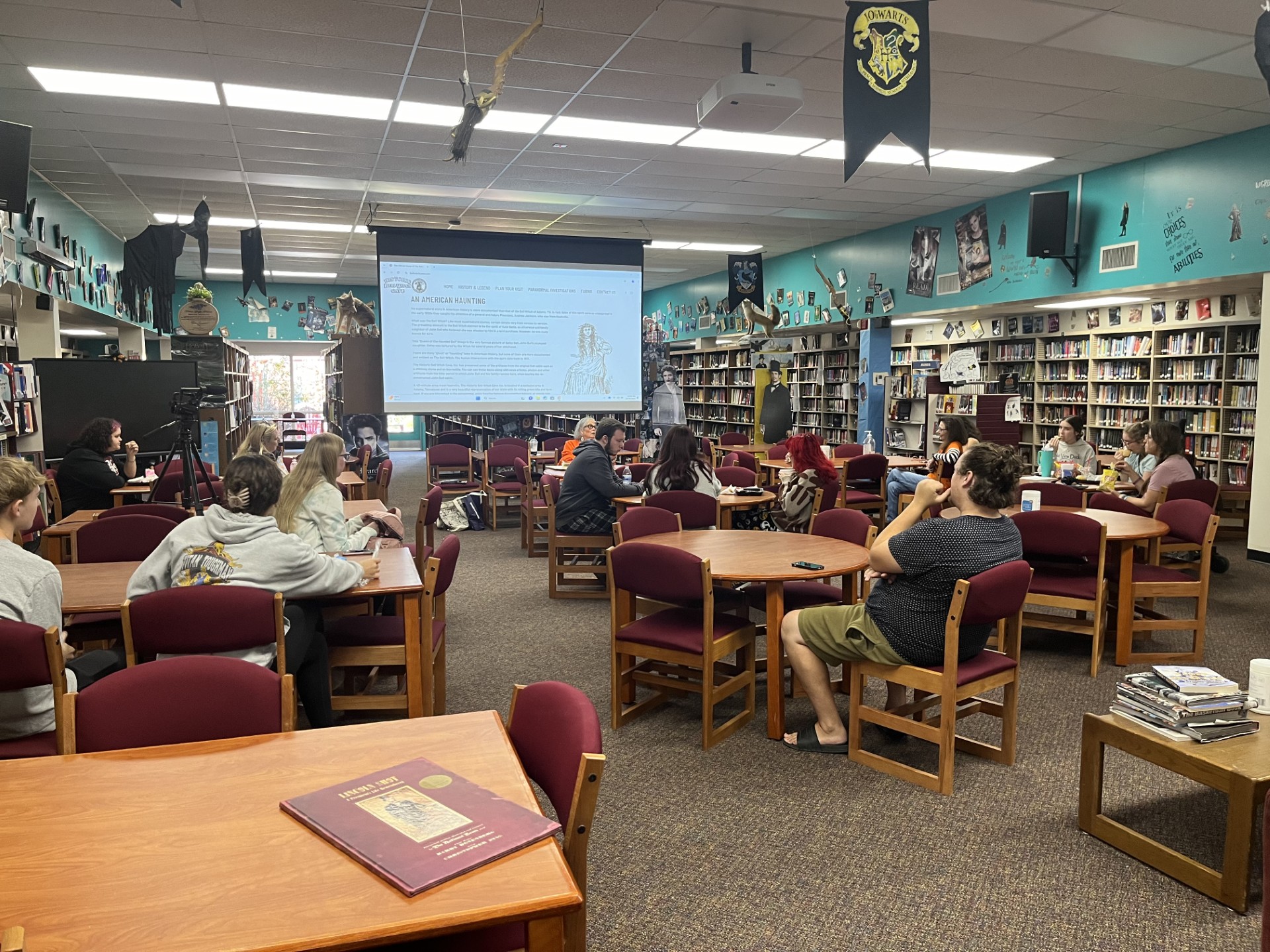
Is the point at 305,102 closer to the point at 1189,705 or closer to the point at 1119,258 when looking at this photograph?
the point at 1189,705

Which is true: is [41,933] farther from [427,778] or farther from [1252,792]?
[1252,792]

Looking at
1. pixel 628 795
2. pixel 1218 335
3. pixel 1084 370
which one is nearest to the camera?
pixel 628 795

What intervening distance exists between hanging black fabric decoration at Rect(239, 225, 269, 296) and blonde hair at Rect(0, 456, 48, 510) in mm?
7220

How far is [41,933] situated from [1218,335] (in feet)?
32.0

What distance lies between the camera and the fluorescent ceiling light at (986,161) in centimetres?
786

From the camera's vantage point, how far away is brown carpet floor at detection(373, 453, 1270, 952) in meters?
2.39

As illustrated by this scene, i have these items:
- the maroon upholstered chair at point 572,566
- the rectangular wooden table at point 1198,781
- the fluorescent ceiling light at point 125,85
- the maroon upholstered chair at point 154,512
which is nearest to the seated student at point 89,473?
the maroon upholstered chair at point 154,512

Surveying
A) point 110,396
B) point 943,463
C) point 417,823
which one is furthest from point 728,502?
point 110,396

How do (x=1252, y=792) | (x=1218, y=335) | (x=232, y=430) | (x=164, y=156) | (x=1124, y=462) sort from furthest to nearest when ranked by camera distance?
(x=232, y=430) < (x=1218, y=335) < (x=164, y=156) < (x=1124, y=462) < (x=1252, y=792)

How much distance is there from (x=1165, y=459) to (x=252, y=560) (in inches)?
251

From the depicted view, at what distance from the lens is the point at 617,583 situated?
3.71m

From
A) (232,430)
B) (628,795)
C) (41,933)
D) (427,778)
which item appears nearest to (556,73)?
(628,795)

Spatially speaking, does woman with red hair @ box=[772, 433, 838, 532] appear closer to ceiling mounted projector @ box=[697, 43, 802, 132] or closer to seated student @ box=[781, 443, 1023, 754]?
ceiling mounted projector @ box=[697, 43, 802, 132]

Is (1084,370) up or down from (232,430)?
up
